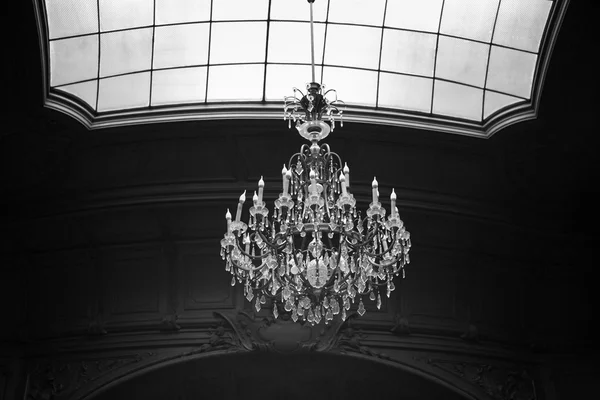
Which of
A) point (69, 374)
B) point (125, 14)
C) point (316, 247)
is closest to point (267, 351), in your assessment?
point (69, 374)

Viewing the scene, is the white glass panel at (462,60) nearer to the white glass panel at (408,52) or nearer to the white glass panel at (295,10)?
the white glass panel at (408,52)

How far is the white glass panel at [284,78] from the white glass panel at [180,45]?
3.32 ft

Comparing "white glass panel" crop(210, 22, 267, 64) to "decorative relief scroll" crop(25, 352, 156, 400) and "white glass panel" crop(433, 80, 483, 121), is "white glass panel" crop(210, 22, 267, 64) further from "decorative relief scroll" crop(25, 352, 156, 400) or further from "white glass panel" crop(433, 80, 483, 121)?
"decorative relief scroll" crop(25, 352, 156, 400)

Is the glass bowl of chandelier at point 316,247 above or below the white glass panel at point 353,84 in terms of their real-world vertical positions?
below

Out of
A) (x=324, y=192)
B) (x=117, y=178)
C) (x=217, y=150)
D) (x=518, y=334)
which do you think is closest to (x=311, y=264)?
(x=324, y=192)

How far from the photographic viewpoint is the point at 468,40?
37.0ft

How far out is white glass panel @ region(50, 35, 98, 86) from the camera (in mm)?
11016

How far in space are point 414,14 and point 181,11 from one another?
324 centimetres

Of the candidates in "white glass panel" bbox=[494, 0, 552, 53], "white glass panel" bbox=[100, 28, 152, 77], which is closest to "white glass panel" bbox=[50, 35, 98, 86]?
"white glass panel" bbox=[100, 28, 152, 77]

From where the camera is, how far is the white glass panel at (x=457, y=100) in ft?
38.7

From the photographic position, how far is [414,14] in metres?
11.1

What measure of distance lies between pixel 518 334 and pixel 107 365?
6.54 m

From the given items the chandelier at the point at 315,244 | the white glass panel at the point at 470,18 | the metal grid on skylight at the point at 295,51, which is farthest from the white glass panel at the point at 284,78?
the chandelier at the point at 315,244

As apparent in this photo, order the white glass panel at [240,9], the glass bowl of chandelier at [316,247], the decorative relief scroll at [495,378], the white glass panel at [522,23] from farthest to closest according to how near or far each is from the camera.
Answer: the decorative relief scroll at [495,378] → the white glass panel at [240,9] → the white glass panel at [522,23] → the glass bowl of chandelier at [316,247]
